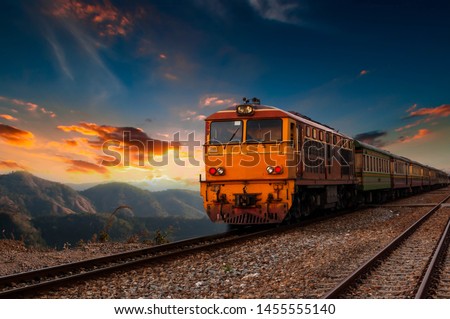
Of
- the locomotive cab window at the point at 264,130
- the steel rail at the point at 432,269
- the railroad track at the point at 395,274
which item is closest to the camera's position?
the steel rail at the point at 432,269

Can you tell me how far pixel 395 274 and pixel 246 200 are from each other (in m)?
6.56

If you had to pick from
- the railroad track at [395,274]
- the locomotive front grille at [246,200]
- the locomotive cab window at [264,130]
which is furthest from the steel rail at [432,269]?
the locomotive cab window at [264,130]

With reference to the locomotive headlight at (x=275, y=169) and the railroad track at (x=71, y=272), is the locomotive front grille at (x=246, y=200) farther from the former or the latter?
the railroad track at (x=71, y=272)

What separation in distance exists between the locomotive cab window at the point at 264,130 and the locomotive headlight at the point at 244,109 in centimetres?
30

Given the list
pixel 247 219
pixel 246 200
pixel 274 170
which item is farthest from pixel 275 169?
pixel 247 219

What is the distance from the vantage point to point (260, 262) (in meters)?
10.1

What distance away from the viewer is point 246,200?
48.5 ft

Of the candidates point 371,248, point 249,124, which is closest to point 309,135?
point 249,124

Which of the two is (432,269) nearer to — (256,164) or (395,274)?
(395,274)

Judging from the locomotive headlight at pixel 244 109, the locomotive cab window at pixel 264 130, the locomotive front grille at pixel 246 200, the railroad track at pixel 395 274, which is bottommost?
the railroad track at pixel 395 274

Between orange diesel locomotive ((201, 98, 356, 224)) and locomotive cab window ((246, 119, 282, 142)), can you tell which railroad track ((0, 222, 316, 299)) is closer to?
orange diesel locomotive ((201, 98, 356, 224))

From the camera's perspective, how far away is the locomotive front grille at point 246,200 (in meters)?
14.8
